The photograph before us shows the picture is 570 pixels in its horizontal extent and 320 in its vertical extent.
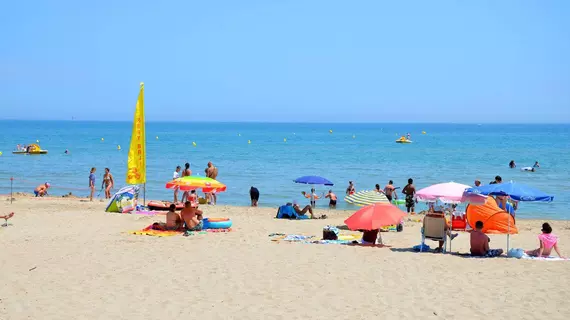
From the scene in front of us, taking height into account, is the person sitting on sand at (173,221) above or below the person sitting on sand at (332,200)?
above

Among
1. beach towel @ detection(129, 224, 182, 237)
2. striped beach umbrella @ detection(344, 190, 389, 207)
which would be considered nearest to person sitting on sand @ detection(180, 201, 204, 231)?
beach towel @ detection(129, 224, 182, 237)

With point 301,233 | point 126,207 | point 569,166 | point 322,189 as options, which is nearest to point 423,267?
point 301,233

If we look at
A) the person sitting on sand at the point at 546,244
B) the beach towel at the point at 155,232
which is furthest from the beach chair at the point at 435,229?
the beach towel at the point at 155,232

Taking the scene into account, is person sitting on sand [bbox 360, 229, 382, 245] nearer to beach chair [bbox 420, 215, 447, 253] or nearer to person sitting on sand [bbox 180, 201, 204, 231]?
beach chair [bbox 420, 215, 447, 253]

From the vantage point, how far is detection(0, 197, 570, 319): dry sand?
8.42m

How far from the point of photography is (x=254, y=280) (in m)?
10.1

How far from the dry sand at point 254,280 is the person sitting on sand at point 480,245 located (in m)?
0.65

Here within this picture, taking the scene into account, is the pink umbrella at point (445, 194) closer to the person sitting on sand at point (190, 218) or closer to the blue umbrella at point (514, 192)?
the blue umbrella at point (514, 192)

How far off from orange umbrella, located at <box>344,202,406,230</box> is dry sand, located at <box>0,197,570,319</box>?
0.49m

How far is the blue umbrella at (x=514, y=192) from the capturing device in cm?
1253

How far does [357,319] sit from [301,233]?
294 inches

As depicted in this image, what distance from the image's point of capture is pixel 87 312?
827 cm

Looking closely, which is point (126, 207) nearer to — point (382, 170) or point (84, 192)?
point (84, 192)

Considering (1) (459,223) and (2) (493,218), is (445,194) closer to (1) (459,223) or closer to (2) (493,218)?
(2) (493,218)
